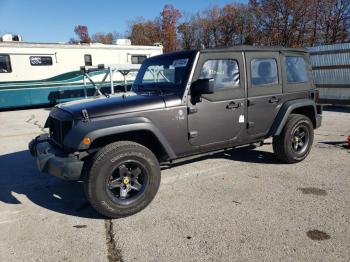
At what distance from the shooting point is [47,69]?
1449 centimetres

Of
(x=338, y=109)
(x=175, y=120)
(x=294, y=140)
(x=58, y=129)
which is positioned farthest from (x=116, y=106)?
(x=338, y=109)

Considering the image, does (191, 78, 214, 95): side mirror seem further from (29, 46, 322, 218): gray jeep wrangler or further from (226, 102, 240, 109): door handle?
(226, 102, 240, 109): door handle

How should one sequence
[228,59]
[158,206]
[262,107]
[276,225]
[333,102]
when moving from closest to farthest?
[276,225] < [158,206] < [228,59] < [262,107] < [333,102]

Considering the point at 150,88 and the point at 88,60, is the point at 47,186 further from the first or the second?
the point at 88,60

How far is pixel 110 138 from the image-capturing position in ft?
12.1

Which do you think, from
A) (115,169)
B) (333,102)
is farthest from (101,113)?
(333,102)


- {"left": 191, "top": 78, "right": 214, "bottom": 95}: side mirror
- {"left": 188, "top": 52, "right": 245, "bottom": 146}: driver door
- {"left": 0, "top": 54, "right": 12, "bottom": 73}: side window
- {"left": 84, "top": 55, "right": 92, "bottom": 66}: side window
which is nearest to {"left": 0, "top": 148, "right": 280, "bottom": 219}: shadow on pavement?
{"left": 188, "top": 52, "right": 245, "bottom": 146}: driver door

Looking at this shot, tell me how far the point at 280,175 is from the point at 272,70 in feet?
5.29

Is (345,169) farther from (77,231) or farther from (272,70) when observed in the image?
(77,231)

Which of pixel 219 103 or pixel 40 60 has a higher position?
pixel 40 60

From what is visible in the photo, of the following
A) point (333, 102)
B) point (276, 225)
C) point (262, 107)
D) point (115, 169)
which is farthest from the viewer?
point (333, 102)

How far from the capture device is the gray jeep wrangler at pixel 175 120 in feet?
11.2

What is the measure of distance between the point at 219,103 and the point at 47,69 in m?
12.5

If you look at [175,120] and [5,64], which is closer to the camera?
[175,120]
